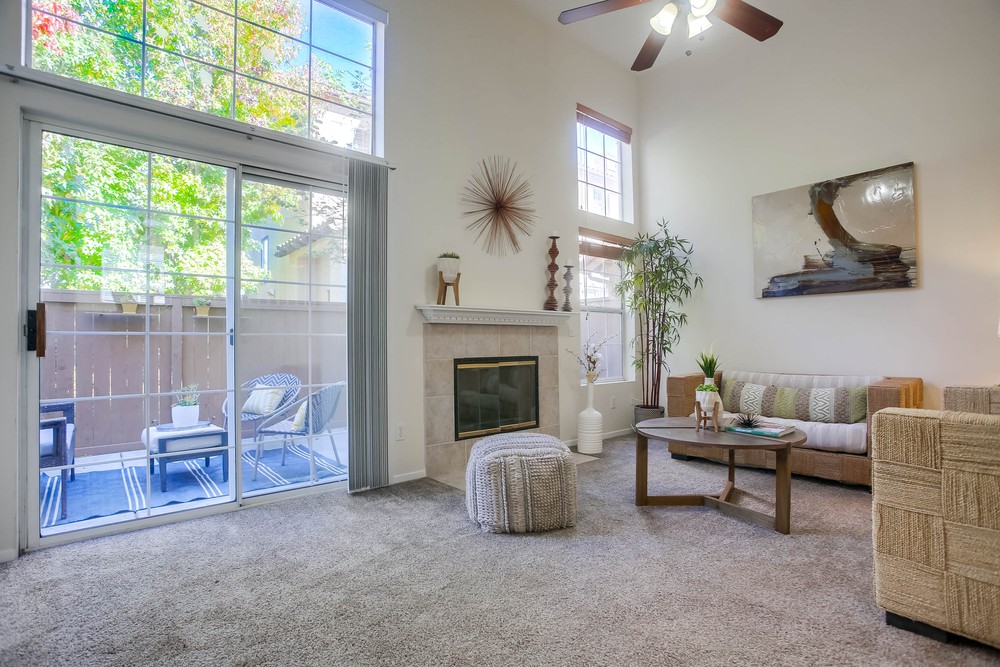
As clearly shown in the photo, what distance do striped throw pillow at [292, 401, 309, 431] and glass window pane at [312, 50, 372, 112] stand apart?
2150mm

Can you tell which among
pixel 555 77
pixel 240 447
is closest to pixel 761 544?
pixel 240 447

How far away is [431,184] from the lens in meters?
3.75

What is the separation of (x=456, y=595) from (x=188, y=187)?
2.70 meters

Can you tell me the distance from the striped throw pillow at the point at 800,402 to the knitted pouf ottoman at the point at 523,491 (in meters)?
2.33

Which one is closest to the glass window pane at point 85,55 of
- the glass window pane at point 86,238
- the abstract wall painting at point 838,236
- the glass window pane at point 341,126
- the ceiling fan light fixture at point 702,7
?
the glass window pane at point 86,238

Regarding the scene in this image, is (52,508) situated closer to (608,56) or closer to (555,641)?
(555,641)

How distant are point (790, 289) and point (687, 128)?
2035mm

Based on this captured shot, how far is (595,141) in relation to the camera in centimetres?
534

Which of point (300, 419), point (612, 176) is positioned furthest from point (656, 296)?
point (300, 419)

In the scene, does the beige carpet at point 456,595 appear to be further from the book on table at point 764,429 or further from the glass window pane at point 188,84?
the glass window pane at point 188,84

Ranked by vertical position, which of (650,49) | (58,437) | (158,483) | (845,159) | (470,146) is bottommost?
(158,483)

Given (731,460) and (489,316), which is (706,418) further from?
(489,316)

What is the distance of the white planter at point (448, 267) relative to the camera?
3.65 metres

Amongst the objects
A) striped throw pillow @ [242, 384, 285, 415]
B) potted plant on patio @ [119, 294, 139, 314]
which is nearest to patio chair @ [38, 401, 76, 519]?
potted plant on patio @ [119, 294, 139, 314]
